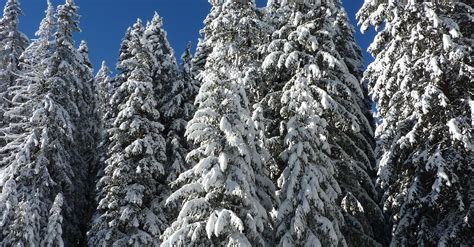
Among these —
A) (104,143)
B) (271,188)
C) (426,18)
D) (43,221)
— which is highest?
(104,143)

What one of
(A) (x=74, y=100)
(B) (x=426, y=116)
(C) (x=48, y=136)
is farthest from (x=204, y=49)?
(B) (x=426, y=116)

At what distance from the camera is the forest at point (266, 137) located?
16.8 meters

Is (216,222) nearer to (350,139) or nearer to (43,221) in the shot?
(350,139)

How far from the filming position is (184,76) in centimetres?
2877

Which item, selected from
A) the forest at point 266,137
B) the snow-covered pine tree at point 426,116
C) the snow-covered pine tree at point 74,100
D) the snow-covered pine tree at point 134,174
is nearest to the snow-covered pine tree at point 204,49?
the forest at point 266,137

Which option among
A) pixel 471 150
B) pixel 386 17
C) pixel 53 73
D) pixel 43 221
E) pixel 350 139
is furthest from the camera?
pixel 53 73

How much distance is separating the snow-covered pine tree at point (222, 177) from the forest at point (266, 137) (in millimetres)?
55

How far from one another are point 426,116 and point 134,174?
13600 mm

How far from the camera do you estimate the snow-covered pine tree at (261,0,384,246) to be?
708 inches

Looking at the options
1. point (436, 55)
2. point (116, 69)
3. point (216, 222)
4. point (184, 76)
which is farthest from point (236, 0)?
point (216, 222)

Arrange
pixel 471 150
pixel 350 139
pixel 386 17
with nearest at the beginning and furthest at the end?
pixel 471 150 → pixel 386 17 → pixel 350 139

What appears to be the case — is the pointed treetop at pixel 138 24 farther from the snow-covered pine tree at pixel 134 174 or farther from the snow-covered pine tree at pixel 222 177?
the snow-covered pine tree at pixel 222 177

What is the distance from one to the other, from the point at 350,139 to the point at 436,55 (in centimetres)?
527

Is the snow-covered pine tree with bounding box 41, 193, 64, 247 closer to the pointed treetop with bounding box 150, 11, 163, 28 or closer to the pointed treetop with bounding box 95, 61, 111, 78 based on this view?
the pointed treetop with bounding box 150, 11, 163, 28
